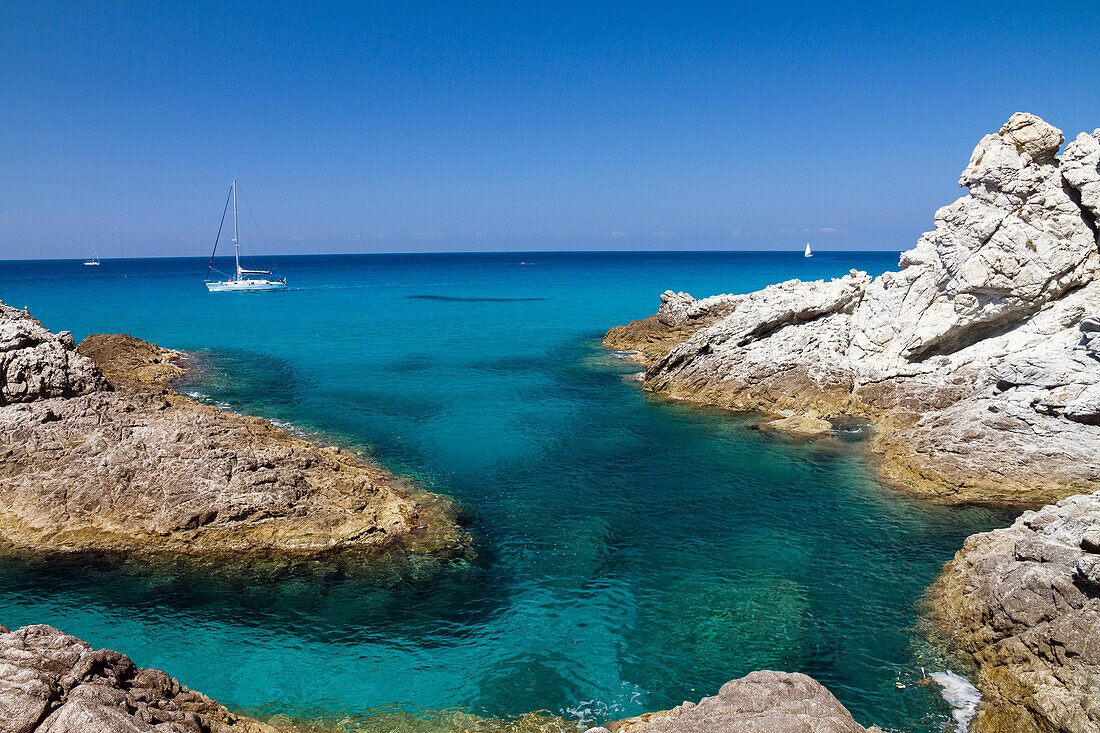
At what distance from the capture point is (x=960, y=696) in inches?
495

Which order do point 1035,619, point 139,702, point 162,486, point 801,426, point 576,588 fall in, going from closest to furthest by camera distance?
point 139,702 → point 1035,619 → point 576,588 → point 162,486 → point 801,426

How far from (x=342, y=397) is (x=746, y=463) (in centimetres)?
2112

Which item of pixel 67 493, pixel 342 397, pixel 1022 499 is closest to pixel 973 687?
pixel 1022 499

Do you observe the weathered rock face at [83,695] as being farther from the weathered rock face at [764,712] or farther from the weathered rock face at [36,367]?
the weathered rock face at [36,367]

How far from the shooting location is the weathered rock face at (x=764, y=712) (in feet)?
30.3

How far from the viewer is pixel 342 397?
35.8 m

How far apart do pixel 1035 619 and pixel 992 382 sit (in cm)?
1547

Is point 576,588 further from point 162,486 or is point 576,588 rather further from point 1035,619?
point 162,486

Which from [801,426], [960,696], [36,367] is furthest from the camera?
[801,426]

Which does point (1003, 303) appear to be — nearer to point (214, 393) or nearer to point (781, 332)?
point (781, 332)

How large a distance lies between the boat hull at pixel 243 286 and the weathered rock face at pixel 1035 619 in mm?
104771

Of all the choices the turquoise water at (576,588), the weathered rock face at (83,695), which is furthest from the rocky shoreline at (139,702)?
the turquoise water at (576,588)

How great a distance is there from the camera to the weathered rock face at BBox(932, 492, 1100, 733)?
11.7 metres

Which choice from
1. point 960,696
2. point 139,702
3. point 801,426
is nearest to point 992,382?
point 801,426
